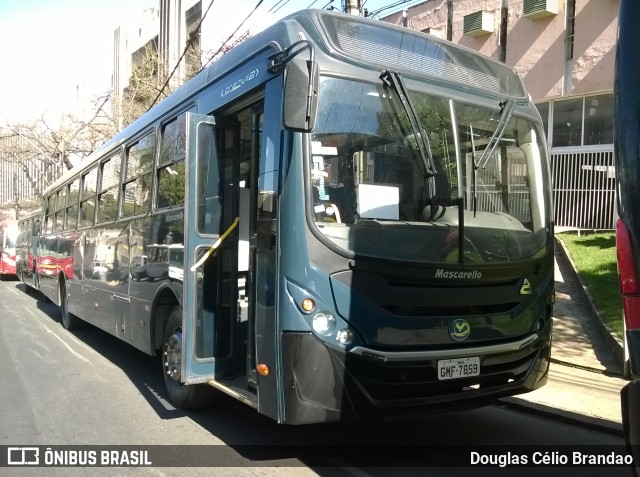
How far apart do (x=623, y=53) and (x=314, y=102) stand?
1.85 meters

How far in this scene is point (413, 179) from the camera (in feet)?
13.7

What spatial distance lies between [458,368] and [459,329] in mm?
279

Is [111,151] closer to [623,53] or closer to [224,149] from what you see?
[224,149]

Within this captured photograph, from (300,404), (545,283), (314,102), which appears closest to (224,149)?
(314,102)

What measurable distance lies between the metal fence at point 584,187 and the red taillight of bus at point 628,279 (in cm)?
1292

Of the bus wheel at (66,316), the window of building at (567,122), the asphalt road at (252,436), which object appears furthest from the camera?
the window of building at (567,122)

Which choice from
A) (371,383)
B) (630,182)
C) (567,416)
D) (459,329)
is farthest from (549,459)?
(630,182)

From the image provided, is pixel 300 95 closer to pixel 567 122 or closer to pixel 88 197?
pixel 88 197

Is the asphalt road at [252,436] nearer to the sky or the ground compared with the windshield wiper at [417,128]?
nearer to the ground

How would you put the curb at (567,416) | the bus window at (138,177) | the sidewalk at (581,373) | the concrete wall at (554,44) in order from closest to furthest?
1. the curb at (567,416)
2. the sidewalk at (581,373)
3. the bus window at (138,177)
4. the concrete wall at (554,44)

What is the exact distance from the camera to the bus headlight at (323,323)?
3.68 metres

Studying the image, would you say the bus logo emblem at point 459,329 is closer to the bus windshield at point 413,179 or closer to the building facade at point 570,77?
the bus windshield at point 413,179

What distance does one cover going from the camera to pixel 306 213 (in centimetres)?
375

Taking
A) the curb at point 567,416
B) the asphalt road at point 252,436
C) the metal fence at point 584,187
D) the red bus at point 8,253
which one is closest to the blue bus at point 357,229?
the asphalt road at point 252,436
